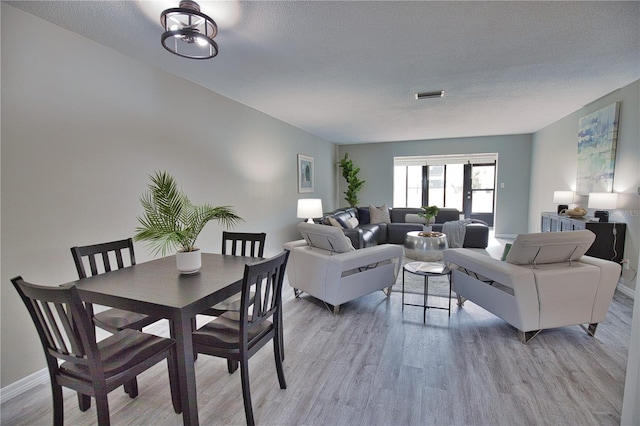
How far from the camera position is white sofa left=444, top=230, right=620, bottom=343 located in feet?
7.84

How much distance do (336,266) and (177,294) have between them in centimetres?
160

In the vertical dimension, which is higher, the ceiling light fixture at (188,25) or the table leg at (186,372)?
the ceiling light fixture at (188,25)

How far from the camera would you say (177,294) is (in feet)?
5.33

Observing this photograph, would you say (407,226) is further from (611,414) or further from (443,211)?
(611,414)

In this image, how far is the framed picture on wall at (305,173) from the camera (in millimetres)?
5891

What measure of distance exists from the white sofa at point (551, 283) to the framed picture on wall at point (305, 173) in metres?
3.95

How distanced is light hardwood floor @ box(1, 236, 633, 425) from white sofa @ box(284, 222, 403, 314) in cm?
36

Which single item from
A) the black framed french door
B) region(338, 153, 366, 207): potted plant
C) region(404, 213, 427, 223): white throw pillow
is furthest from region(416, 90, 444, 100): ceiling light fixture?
the black framed french door

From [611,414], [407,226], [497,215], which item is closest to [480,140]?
[497,215]

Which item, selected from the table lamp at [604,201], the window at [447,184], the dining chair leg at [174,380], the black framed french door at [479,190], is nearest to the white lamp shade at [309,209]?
the dining chair leg at [174,380]

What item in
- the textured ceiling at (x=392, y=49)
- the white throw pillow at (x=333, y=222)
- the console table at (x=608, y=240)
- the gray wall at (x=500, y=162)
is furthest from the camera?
the gray wall at (x=500, y=162)

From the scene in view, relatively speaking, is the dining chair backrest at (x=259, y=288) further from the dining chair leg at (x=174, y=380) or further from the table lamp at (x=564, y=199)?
the table lamp at (x=564, y=199)

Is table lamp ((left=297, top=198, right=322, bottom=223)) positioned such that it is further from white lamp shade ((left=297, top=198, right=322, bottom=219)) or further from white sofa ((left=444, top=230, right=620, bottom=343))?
white sofa ((left=444, top=230, right=620, bottom=343))

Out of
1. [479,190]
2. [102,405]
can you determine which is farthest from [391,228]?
[102,405]
